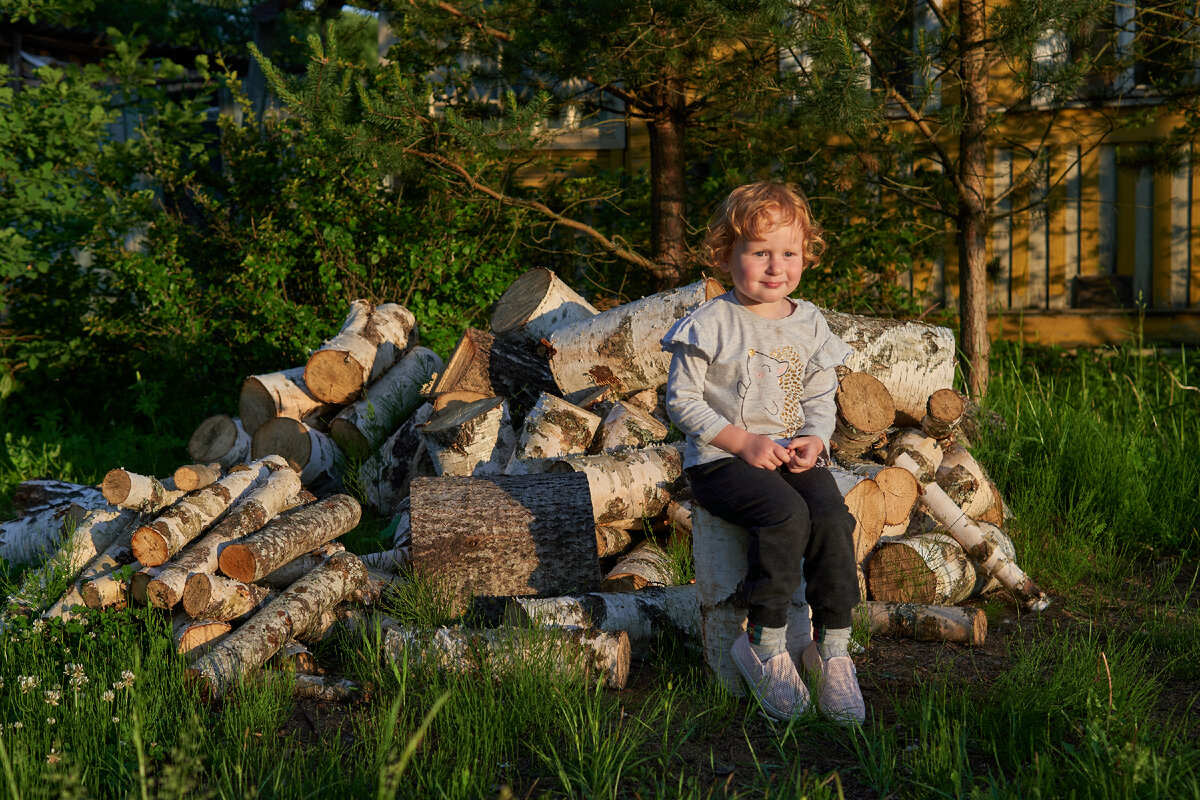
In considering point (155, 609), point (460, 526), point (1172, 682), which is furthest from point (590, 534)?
point (1172, 682)

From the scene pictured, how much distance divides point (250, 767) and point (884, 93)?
460cm

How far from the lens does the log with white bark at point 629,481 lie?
4.30 metres

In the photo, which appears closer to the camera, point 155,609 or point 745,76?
point 155,609

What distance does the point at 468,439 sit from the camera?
4.95m

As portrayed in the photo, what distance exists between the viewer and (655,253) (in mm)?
7234

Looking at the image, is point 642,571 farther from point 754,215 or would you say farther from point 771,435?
point 754,215

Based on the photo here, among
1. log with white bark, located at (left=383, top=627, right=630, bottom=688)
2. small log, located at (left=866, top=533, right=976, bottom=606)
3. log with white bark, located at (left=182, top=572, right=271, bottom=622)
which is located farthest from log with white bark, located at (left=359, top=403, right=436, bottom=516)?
small log, located at (left=866, top=533, right=976, bottom=606)

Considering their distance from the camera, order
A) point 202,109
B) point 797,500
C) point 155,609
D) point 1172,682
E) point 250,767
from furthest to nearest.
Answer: point 202,109 → point 155,609 → point 1172,682 → point 797,500 → point 250,767

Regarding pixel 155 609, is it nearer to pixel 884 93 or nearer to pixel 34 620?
pixel 34 620

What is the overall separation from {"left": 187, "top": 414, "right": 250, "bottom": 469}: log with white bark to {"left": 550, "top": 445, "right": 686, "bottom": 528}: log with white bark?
95.8 inches

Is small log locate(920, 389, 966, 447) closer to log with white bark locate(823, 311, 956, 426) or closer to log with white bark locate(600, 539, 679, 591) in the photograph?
log with white bark locate(823, 311, 956, 426)

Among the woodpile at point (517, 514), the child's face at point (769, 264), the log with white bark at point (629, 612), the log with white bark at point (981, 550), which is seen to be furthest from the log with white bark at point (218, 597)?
the log with white bark at point (981, 550)

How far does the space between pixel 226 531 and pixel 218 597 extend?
0.44m

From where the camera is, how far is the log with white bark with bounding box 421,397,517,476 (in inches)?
195
